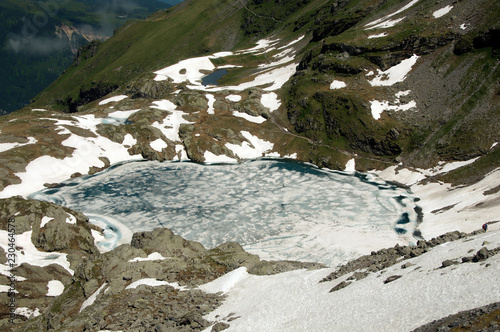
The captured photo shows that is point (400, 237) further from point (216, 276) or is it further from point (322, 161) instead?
point (322, 161)

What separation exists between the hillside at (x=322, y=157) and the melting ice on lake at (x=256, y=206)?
175cm

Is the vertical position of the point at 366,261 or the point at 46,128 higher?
the point at 46,128

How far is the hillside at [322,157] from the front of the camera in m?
22.8

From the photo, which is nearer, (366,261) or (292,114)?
(366,261)

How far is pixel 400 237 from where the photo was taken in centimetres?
5194

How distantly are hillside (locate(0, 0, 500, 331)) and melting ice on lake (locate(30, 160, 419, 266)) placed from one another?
68.9 inches

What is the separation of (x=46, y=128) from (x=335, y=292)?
307ft

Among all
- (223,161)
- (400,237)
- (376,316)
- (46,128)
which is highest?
(46,128)

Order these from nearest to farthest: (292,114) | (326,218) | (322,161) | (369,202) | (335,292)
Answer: (335,292)
(326,218)
(369,202)
(322,161)
(292,114)

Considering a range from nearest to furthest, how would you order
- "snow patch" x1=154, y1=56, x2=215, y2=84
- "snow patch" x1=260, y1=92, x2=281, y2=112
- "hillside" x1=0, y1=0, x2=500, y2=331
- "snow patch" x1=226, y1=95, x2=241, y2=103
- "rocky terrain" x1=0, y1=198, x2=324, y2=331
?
"hillside" x1=0, y1=0, x2=500, y2=331 < "rocky terrain" x1=0, y1=198, x2=324, y2=331 < "snow patch" x1=260, y1=92, x2=281, y2=112 < "snow patch" x1=226, y1=95, x2=241, y2=103 < "snow patch" x1=154, y1=56, x2=215, y2=84

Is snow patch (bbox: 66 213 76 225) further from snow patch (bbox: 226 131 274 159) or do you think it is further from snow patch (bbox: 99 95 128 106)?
snow patch (bbox: 99 95 128 106)

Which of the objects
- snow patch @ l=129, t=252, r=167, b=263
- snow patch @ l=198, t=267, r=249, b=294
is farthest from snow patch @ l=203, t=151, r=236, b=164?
snow patch @ l=198, t=267, r=249, b=294

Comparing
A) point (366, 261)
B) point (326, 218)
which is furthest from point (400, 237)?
point (366, 261)

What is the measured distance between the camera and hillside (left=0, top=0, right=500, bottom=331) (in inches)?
899
